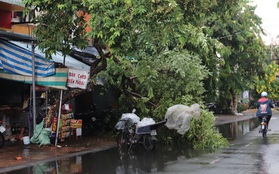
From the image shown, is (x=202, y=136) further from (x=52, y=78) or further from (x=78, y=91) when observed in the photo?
(x=52, y=78)

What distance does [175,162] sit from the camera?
10961mm

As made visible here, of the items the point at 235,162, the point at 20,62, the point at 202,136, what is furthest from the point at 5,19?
the point at 235,162

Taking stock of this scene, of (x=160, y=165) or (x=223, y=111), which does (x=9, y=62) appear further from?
(x=223, y=111)

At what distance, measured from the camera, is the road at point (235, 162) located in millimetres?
9398

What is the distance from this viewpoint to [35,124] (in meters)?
13.9

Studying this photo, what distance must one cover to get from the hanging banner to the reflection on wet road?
2.44 meters

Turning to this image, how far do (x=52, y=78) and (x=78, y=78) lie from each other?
3.23 ft

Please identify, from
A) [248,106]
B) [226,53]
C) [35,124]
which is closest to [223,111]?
[248,106]

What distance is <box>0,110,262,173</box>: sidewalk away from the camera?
1118cm

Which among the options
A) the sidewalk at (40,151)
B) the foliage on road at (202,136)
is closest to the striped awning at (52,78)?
the sidewalk at (40,151)

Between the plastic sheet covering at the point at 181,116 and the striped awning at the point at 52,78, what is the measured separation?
374cm

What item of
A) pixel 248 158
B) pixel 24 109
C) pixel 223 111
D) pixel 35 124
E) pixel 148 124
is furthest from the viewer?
pixel 223 111

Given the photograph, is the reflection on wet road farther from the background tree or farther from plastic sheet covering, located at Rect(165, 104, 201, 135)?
the background tree

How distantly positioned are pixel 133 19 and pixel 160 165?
3.95m
